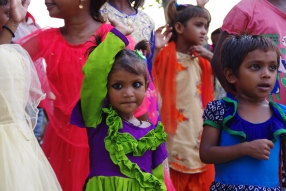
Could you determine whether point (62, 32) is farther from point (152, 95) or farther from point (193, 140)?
point (193, 140)

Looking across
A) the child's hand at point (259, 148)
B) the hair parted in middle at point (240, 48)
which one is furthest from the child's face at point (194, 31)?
the child's hand at point (259, 148)

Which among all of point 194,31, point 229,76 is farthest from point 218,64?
point 194,31

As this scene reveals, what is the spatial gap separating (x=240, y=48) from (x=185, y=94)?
7.48ft

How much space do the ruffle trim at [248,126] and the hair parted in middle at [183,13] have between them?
106 inches

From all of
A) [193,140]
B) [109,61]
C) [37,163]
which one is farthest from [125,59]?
[193,140]

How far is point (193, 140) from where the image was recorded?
595cm

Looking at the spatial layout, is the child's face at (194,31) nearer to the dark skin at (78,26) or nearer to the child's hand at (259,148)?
the dark skin at (78,26)

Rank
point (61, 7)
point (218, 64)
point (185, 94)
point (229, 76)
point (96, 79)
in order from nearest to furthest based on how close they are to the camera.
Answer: point (96, 79)
point (229, 76)
point (218, 64)
point (61, 7)
point (185, 94)

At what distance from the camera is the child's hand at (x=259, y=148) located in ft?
11.6

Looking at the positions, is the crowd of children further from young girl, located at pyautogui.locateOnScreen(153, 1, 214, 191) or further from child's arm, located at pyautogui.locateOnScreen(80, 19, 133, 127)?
young girl, located at pyautogui.locateOnScreen(153, 1, 214, 191)

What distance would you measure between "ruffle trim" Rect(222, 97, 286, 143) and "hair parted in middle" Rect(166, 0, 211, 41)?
2.70 meters

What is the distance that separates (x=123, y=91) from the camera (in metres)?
3.70

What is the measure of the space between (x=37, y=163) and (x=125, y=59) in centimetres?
80

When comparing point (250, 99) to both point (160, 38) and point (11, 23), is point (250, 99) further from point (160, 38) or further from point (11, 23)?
point (160, 38)
